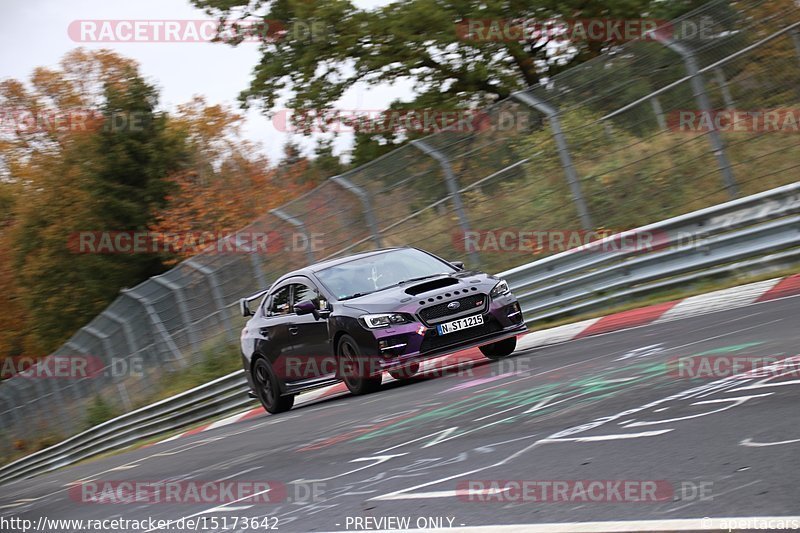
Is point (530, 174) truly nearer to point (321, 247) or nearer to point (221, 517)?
point (321, 247)

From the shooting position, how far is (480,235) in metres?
16.2

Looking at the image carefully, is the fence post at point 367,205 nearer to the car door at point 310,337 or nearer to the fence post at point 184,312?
the car door at point 310,337

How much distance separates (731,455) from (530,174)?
10.3 metres

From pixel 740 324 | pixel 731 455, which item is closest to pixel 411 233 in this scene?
pixel 740 324

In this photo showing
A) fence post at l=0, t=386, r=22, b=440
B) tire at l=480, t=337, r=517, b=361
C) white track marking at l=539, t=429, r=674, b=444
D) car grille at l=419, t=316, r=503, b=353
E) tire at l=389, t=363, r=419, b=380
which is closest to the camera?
white track marking at l=539, t=429, r=674, b=444

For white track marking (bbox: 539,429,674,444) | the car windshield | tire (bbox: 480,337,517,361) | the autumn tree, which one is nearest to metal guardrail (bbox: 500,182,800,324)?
tire (bbox: 480,337,517,361)

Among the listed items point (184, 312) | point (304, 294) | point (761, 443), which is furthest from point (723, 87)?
point (184, 312)

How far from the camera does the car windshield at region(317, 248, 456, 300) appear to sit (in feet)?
41.3

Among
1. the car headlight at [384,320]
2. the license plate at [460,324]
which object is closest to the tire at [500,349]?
the license plate at [460,324]

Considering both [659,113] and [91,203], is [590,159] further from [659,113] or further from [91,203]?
[91,203]

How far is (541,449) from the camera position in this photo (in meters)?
6.32

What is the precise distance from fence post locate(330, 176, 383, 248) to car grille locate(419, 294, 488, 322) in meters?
5.82

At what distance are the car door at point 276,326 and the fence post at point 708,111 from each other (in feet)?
18.1

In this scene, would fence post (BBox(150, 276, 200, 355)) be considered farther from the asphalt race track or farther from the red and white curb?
the asphalt race track
